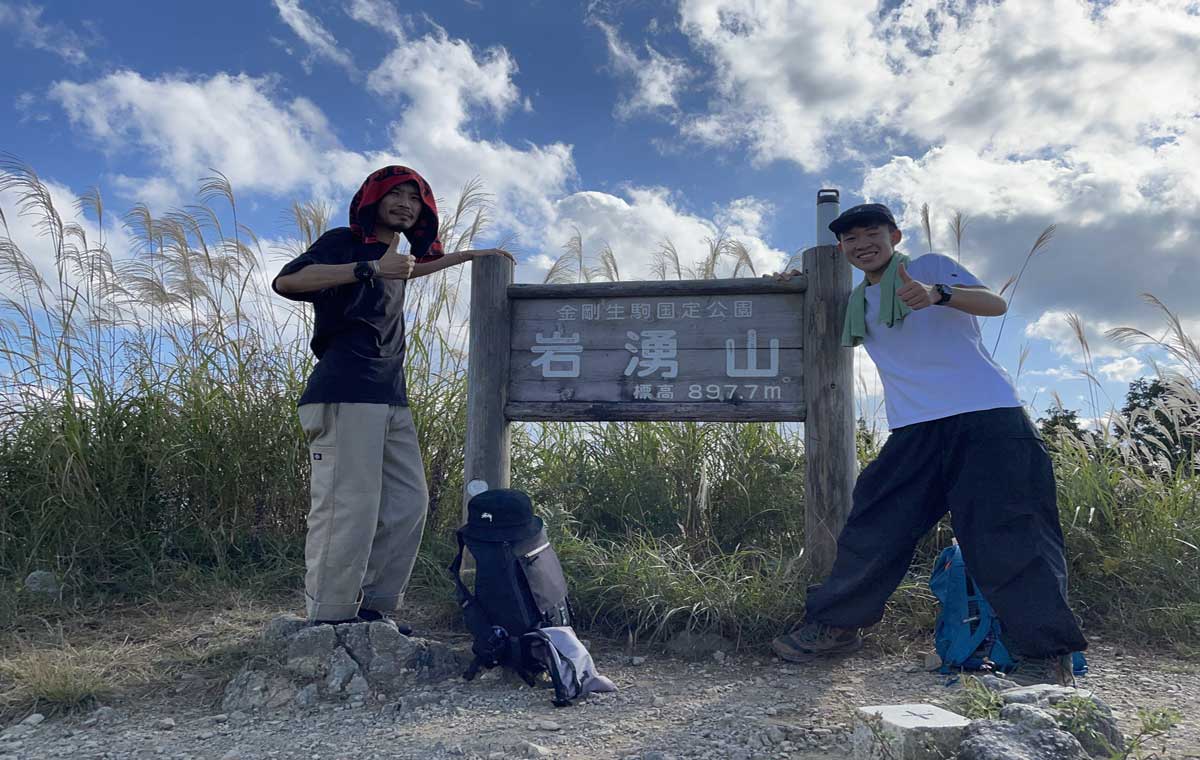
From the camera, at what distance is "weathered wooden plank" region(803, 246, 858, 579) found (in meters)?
3.50

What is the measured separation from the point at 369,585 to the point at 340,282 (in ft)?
3.92

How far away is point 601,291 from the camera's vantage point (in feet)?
12.5

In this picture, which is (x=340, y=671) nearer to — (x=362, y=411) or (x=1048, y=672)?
(x=362, y=411)

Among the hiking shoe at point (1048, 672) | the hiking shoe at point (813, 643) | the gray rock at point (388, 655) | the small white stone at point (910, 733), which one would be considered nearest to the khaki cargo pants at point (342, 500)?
the gray rock at point (388, 655)

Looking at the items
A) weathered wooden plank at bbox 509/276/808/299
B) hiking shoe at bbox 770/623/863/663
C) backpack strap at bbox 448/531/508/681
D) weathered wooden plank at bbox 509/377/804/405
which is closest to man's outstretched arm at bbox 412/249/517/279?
weathered wooden plank at bbox 509/276/808/299

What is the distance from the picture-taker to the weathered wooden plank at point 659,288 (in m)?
3.67

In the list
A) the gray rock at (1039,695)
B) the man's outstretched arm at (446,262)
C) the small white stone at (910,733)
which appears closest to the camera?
the small white stone at (910,733)

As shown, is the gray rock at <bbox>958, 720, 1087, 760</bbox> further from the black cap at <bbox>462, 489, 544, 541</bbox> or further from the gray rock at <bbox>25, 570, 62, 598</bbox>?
the gray rock at <bbox>25, 570, 62, 598</bbox>

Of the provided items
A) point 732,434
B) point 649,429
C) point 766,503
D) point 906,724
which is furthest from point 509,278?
point 906,724

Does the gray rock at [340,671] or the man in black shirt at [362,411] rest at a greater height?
the man in black shirt at [362,411]

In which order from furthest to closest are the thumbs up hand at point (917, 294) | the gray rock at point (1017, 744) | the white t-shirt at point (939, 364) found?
1. the white t-shirt at point (939, 364)
2. the thumbs up hand at point (917, 294)
3. the gray rock at point (1017, 744)

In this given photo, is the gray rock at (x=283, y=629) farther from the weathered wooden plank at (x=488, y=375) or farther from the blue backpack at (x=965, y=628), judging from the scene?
the blue backpack at (x=965, y=628)

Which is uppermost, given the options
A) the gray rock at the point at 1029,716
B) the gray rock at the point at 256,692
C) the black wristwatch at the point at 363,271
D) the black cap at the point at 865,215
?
the black cap at the point at 865,215

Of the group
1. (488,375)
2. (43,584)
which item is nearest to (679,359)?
(488,375)
